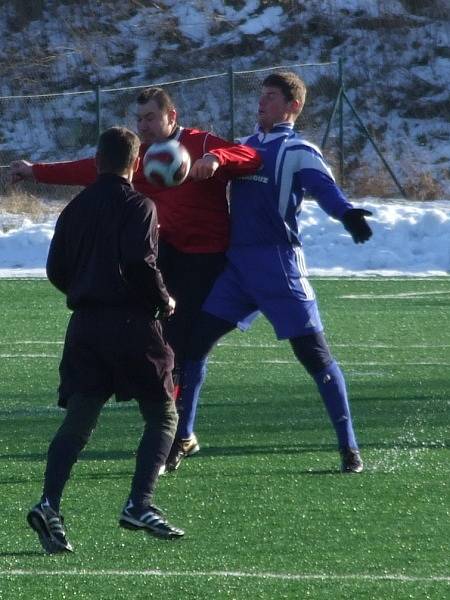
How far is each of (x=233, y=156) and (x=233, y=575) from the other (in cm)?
218

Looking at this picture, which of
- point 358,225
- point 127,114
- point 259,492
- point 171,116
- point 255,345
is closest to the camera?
point 259,492

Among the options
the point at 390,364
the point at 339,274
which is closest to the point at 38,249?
the point at 339,274

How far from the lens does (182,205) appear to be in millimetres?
7070

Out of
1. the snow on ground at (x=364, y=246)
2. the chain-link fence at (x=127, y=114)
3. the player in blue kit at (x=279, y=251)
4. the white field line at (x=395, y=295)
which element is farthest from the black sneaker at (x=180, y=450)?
the chain-link fence at (x=127, y=114)

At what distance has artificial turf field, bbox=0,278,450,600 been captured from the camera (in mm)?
5113

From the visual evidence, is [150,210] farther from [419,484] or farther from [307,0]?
[307,0]

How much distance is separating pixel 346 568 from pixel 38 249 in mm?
15434

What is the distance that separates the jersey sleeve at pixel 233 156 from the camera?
21.9 ft

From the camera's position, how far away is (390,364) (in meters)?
10.8

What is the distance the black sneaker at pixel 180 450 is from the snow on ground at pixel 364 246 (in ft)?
36.8

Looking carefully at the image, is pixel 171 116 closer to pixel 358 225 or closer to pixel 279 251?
pixel 279 251

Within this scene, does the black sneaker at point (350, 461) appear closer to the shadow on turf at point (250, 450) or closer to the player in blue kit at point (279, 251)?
the player in blue kit at point (279, 251)

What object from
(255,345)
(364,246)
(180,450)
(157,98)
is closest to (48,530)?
(180,450)

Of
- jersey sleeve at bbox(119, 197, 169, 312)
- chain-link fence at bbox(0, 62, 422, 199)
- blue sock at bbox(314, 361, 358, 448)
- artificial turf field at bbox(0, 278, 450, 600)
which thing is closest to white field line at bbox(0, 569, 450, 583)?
artificial turf field at bbox(0, 278, 450, 600)
